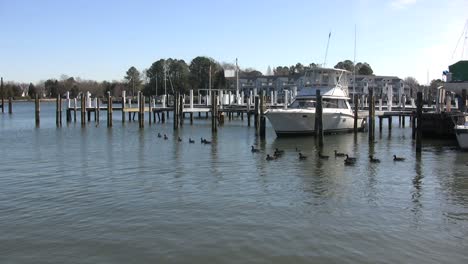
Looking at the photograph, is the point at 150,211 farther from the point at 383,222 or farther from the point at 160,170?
the point at 160,170

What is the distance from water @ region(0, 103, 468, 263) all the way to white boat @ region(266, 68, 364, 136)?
10738 millimetres

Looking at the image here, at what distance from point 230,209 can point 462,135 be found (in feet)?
63.8

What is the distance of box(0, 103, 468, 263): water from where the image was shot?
11437 mm

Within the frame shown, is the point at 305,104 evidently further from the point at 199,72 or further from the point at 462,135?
the point at 199,72

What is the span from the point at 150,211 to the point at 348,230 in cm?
561

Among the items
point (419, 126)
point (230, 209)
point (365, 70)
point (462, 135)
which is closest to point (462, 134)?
point (462, 135)

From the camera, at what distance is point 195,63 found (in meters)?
149

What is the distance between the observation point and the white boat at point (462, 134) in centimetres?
2912

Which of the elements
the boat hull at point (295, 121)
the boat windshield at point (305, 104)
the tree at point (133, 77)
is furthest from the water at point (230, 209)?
the tree at point (133, 77)

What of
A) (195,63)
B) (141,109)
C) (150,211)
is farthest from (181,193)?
(195,63)

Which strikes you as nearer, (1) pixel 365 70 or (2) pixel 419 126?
(2) pixel 419 126

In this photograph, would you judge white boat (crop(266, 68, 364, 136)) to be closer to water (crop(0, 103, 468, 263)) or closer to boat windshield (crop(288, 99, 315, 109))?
boat windshield (crop(288, 99, 315, 109))

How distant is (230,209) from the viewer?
15.1 m

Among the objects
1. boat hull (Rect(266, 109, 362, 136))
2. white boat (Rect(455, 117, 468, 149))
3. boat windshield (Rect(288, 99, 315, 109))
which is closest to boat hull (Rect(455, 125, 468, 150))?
white boat (Rect(455, 117, 468, 149))
